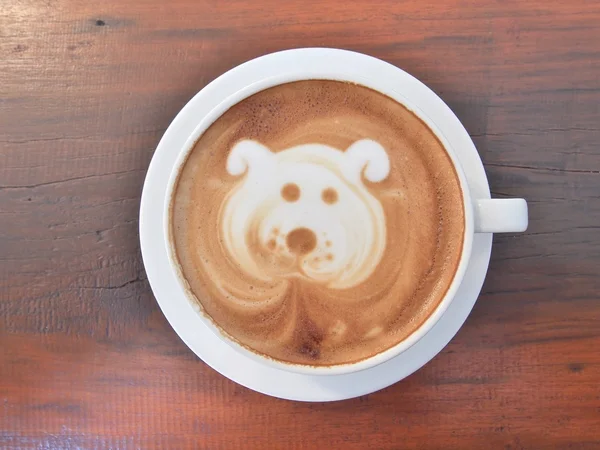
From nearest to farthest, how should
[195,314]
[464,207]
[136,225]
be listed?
[464,207], [195,314], [136,225]

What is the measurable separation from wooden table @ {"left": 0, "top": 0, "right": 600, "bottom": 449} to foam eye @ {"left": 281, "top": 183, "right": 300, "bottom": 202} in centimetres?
34

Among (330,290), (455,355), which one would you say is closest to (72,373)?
(330,290)

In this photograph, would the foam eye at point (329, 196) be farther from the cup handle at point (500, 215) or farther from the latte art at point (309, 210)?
the cup handle at point (500, 215)

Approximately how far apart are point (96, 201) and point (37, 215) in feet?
0.43

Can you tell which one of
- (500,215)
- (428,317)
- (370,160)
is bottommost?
(428,317)

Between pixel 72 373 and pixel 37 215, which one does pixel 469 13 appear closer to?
pixel 37 215

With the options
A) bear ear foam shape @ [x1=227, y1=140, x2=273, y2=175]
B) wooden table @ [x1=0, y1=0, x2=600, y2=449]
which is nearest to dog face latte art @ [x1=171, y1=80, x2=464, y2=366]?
bear ear foam shape @ [x1=227, y1=140, x2=273, y2=175]

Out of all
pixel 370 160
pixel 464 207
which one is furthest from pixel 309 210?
pixel 464 207

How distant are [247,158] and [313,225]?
0.16m

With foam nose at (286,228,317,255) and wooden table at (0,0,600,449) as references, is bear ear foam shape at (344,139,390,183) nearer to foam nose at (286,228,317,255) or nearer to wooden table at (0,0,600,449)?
foam nose at (286,228,317,255)

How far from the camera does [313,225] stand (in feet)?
2.89

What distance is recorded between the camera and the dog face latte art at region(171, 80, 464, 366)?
0.87 meters

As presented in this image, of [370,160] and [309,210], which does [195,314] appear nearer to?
[309,210]

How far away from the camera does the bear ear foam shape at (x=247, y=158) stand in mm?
875
